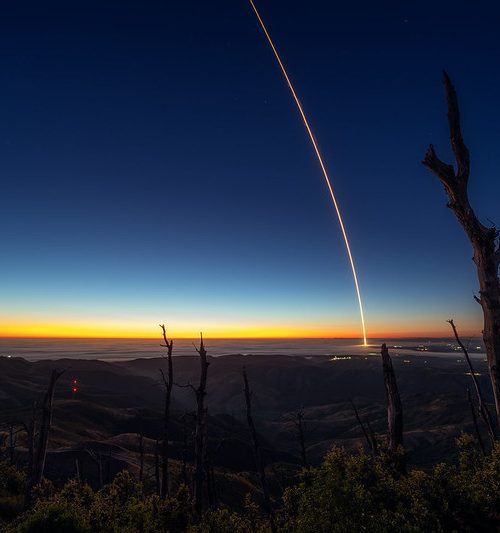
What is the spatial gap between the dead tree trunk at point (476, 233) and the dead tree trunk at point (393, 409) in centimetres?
894

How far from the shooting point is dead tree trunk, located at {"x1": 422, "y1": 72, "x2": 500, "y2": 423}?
8.21 m

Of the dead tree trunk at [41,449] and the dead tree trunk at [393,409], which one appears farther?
the dead tree trunk at [41,449]

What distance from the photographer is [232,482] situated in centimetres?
7062

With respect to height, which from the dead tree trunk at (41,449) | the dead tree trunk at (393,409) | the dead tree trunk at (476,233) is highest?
the dead tree trunk at (476,233)

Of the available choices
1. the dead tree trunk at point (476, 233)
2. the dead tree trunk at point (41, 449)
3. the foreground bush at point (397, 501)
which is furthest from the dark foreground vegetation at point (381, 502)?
the dead tree trunk at point (41, 449)

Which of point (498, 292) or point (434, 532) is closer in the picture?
point (434, 532)

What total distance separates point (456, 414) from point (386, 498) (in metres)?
172

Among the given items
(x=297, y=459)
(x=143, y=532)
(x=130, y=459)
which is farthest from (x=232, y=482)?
(x=143, y=532)

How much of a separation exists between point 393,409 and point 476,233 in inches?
446

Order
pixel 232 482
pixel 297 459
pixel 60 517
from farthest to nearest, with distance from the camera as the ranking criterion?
pixel 297 459, pixel 232 482, pixel 60 517

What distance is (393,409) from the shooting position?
17125 millimetres

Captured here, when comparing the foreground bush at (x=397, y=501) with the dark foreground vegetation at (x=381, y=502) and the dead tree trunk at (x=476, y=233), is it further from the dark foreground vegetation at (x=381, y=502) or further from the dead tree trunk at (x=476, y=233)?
the dead tree trunk at (x=476, y=233)

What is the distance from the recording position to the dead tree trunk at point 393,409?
647 inches

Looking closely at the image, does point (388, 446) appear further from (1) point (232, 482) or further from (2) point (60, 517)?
(1) point (232, 482)
